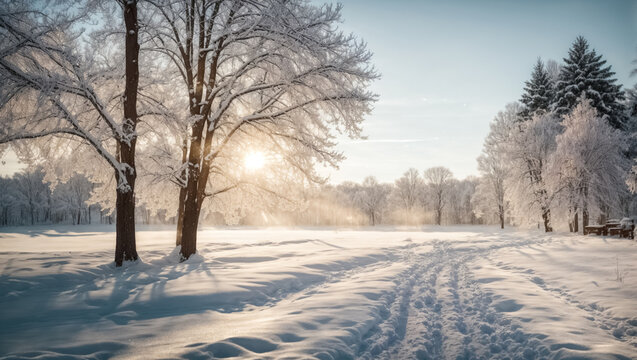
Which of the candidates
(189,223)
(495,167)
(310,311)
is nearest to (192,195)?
(189,223)

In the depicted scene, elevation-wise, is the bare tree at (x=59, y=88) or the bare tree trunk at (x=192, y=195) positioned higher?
the bare tree at (x=59, y=88)

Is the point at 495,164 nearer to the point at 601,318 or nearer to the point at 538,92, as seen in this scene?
the point at 538,92

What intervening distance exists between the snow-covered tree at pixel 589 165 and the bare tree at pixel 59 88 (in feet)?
93.4

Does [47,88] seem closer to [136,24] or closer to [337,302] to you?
[136,24]

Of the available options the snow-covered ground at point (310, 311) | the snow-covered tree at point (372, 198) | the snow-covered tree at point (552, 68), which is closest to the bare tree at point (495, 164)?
the snow-covered tree at point (552, 68)

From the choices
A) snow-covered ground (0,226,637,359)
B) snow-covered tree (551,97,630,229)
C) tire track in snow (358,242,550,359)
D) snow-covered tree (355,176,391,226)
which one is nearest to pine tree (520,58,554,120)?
snow-covered tree (551,97,630,229)

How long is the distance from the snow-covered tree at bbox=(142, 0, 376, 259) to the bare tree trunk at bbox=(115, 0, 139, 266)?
1.90 feet

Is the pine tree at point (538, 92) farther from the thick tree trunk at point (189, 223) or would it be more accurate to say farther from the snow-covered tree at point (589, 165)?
the thick tree trunk at point (189, 223)

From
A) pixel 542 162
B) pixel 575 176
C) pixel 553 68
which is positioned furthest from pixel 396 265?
pixel 553 68

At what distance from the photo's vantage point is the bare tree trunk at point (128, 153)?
903 cm

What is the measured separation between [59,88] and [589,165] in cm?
3168

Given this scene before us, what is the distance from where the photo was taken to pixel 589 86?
26922 millimetres

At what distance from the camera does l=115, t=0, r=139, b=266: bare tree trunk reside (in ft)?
29.6

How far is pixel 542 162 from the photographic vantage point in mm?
27266
